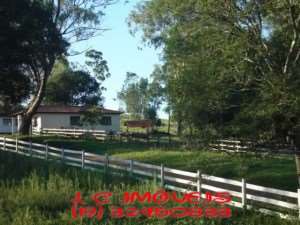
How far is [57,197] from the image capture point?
13000mm

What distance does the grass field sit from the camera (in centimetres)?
1095

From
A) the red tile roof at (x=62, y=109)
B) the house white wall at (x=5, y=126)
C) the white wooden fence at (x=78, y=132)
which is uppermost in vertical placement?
the red tile roof at (x=62, y=109)

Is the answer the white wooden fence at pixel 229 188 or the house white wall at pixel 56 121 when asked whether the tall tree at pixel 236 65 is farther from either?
the house white wall at pixel 56 121

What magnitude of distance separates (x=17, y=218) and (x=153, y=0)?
794cm

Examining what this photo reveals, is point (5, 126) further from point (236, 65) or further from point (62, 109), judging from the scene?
point (236, 65)

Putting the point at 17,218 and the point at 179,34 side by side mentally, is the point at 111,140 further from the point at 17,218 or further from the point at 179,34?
the point at 17,218

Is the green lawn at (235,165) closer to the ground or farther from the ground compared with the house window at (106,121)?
closer to the ground

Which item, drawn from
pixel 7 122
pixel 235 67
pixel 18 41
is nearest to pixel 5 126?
pixel 7 122

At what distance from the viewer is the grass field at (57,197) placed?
35.9 feet

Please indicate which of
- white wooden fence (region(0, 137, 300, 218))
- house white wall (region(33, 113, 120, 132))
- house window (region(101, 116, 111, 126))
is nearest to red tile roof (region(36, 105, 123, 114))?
house white wall (region(33, 113, 120, 132))

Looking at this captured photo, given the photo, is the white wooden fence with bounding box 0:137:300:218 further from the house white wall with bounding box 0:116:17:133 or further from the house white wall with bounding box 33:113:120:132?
the house white wall with bounding box 0:116:17:133

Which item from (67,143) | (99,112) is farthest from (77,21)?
(67,143)

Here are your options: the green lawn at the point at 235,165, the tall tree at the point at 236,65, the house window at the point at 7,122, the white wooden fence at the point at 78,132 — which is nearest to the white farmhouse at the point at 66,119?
the house window at the point at 7,122

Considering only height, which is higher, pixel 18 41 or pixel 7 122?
pixel 18 41
